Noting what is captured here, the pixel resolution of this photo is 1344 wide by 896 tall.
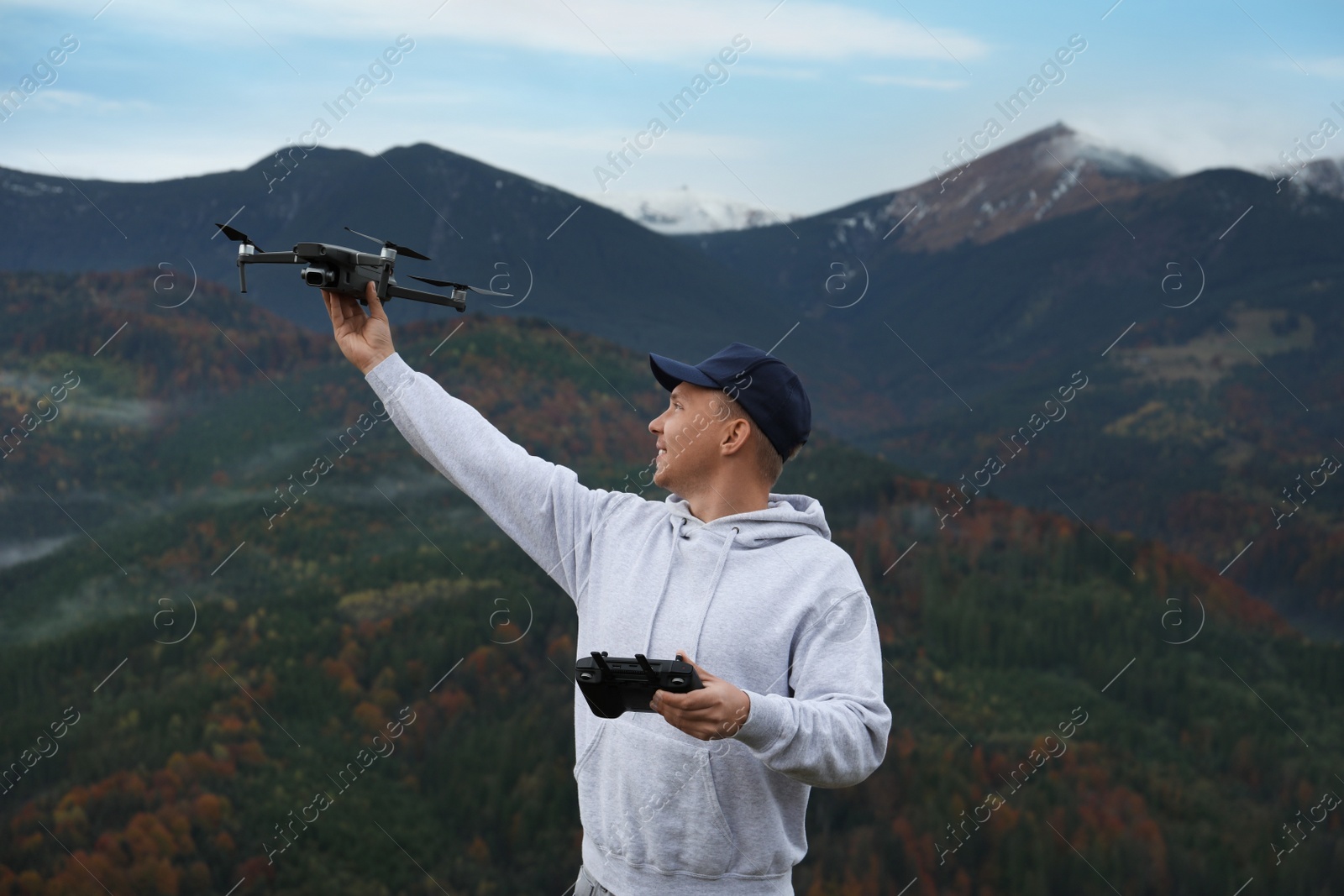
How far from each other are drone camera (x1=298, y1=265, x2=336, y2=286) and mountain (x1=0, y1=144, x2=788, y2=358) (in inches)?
1007

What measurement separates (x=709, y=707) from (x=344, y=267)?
4.95 ft

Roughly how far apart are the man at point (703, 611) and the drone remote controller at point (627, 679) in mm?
43

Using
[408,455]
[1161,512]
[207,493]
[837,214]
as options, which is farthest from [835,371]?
[207,493]

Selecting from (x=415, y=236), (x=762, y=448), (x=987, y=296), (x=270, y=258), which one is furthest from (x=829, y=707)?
(x=987, y=296)

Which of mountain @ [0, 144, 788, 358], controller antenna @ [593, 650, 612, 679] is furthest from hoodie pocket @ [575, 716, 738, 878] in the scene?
mountain @ [0, 144, 788, 358]

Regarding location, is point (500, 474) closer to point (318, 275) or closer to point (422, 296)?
point (422, 296)

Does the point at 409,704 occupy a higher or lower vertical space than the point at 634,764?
lower

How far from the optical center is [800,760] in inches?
95.3

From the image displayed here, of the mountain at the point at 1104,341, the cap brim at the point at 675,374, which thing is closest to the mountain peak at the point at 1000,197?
the mountain at the point at 1104,341

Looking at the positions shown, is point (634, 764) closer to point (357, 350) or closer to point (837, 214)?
point (357, 350)

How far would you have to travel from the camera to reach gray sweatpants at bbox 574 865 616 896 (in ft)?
9.75

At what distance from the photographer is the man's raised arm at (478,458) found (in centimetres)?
315

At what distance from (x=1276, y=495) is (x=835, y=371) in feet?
50.9

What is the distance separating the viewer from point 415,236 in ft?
121
